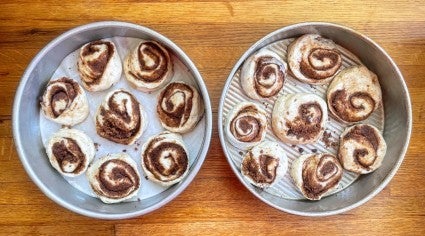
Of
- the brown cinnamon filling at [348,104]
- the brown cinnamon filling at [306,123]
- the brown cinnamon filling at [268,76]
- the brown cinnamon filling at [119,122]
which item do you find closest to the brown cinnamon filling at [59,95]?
the brown cinnamon filling at [119,122]

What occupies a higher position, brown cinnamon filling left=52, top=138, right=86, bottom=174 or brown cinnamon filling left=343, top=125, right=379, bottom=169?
brown cinnamon filling left=343, top=125, right=379, bottom=169

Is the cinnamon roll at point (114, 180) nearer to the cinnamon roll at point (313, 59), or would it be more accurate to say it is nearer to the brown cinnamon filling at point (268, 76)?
the brown cinnamon filling at point (268, 76)

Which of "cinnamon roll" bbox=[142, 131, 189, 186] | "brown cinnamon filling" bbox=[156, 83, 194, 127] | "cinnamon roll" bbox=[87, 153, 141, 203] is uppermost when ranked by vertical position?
"brown cinnamon filling" bbox=[156, 83, 194, 127]

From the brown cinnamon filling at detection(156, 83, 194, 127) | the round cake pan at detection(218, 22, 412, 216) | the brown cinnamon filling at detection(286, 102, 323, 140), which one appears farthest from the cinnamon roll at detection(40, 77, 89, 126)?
the brown cinnamon filling at detection(286, 102, 323, 140)

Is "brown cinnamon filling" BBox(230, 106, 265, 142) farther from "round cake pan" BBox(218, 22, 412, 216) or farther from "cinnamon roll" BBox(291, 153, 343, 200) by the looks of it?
"cinnamon roll" BBox(291, 153, 343, 200)

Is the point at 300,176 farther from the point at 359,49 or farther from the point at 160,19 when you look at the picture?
the point at 160,19

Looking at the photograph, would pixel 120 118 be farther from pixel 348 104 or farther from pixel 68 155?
pixel 348 104

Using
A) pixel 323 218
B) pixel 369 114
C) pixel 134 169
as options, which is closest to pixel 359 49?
pixel 369 114
